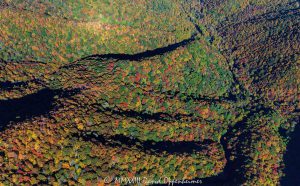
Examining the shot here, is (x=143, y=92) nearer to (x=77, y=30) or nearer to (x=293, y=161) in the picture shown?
(x=77, y=30)

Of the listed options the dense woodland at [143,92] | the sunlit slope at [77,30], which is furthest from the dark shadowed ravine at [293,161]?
the sunlit slope at [77,30]

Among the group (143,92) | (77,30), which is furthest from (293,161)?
(77,30)

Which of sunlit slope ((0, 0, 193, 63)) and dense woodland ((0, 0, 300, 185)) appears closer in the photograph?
dense woodland ((0, 0, 300, 185))

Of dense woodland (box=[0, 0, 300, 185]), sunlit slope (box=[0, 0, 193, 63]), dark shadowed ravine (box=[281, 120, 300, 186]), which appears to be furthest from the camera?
sunlit slope (box=[0, 0, 193, 63])

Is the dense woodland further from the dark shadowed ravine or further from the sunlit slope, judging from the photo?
the dark shadowed ravine

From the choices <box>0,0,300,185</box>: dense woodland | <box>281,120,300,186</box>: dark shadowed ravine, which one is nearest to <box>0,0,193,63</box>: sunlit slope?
<box>0,0,300,185</box>: dense woodland

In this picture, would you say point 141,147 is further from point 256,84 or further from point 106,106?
point 256,84

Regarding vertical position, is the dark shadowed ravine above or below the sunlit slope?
below

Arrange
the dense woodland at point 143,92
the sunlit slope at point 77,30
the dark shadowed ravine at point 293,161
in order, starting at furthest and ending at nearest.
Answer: the sunlit slope at point 77,30, the dark shadowed ravine at point 293,161, the dense woodland at point 143,92

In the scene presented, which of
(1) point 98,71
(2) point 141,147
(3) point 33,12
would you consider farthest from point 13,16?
(2) point 141,147

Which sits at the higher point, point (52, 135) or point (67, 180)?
point (52, 135)

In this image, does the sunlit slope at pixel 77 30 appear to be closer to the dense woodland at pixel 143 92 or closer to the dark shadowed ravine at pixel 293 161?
the dense woodland at pixel 143 92
